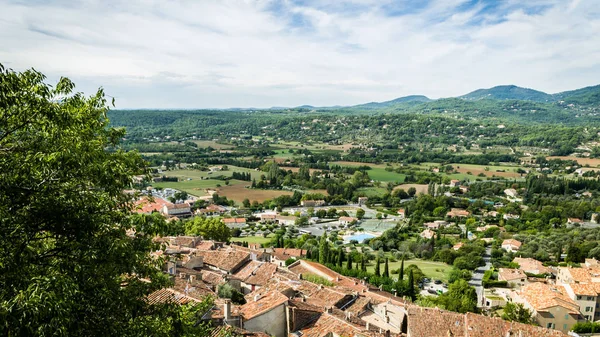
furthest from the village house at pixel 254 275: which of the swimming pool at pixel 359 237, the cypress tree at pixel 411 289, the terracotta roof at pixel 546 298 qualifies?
the swimming pool at pixel 359 237

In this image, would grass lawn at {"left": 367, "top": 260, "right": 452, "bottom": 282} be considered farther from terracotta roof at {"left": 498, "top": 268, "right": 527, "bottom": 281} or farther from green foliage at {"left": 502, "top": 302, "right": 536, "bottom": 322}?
green foliage at {"left": 502, "top": 302, "right": 536, "bottom": 322}

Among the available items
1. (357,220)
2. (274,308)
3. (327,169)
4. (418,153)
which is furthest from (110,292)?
(418,153)

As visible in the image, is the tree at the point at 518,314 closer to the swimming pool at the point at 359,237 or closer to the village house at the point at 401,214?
the swimming pool at the point at 359,237

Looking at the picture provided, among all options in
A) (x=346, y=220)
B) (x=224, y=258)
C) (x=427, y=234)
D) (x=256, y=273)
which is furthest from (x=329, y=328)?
(x=346, y=220)

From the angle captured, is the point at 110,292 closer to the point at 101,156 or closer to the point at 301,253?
the point at 101,156

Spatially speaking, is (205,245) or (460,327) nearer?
(460,327)

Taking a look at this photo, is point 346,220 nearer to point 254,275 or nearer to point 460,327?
point 254,275
